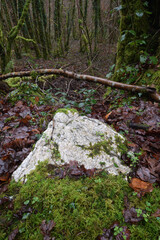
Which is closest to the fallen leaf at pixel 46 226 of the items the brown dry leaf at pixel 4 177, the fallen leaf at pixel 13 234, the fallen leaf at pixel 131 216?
the fallen leaf at pixel 13 234

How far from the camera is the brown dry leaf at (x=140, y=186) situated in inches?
62.6

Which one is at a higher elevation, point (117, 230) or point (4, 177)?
point (117, 230)

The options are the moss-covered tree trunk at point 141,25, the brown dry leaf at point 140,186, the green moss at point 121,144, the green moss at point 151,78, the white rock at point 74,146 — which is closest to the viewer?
the brown dry leaf at point 140,186

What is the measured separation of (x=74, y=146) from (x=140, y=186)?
43.0 inches

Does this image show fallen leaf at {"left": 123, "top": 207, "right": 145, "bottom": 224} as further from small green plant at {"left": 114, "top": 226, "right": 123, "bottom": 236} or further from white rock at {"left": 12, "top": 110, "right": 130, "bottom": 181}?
white rock at {"left": 12, "top": 110, "right": 130, "bottom": 181}

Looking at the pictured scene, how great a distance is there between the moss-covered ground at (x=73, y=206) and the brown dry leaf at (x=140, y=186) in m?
0.06

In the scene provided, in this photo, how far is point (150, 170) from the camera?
188 centimetres

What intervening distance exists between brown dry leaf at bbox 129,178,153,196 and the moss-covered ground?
2.3 inches

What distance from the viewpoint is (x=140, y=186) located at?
1.66 metres

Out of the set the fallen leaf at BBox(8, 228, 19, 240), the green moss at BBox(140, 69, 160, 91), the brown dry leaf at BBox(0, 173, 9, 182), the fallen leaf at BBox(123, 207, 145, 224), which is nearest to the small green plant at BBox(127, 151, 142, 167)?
the fallen leaf at BBox(123, 207, 145, 224)

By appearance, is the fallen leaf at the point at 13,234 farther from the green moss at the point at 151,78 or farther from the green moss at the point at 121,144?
the green moss at the point at 151,78

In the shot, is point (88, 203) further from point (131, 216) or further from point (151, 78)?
point (151, 78)

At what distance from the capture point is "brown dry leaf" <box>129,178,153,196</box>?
62.6 inches

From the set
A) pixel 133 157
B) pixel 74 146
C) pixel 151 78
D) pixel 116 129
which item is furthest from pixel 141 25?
pixel 74 146
